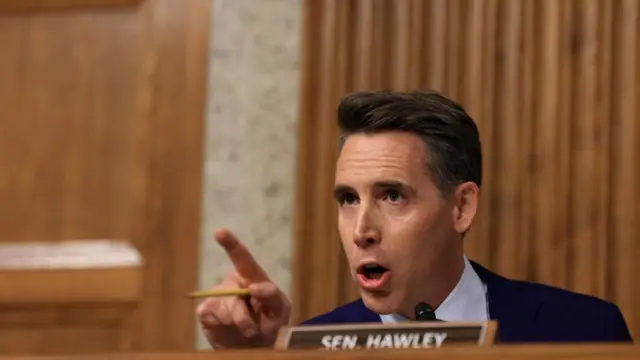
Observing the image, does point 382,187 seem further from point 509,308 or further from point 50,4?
point 50,4

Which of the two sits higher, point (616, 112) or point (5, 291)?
point (616, 112)

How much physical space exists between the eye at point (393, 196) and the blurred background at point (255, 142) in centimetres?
57

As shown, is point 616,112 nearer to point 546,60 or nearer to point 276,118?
point 546,60

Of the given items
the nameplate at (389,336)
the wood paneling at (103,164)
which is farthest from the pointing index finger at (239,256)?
the wood paneling at (103,164)

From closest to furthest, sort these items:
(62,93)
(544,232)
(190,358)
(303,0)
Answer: (190,358)
(544,232)
(303,0)
(62,93)

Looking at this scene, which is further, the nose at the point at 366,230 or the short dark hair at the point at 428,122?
the short dark hair at the point at 428,122

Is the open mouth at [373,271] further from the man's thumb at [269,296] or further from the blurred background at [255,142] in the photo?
the blurred background at [255,142]

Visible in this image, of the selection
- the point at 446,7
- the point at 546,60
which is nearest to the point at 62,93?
the point at 446,7

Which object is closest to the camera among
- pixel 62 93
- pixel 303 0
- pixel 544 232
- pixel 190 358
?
pixel 190 358

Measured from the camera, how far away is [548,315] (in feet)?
7.06

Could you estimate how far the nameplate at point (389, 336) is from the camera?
57.2 inches

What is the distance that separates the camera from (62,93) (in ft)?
10.0

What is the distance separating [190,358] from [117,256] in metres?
1.57

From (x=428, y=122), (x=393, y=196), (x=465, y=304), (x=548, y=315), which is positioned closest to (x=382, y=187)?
(x=393, y=196)
